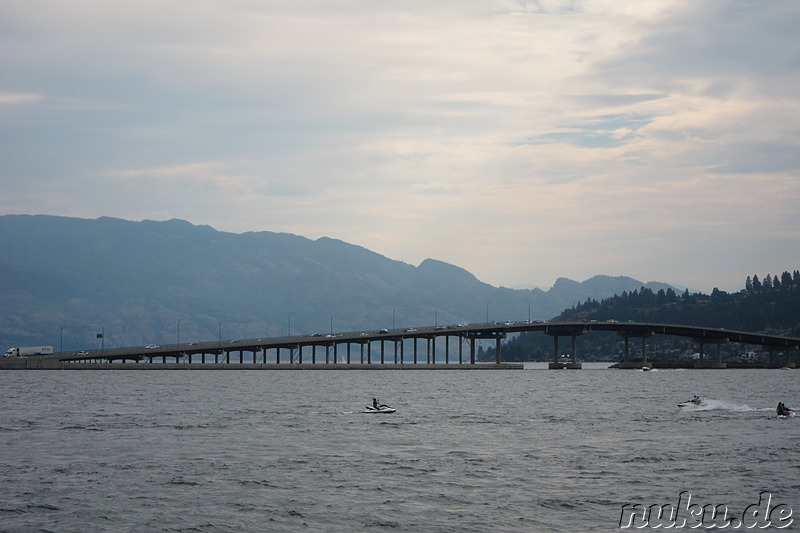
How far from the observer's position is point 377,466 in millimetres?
55125

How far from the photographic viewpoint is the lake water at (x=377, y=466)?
42000 millimetres

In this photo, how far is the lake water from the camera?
1654 inches

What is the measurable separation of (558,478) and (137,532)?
22806 millimetres

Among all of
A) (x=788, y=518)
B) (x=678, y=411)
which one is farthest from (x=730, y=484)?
(x=678, y=411)

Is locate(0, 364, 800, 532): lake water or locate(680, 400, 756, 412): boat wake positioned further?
locate(680, 400, 756, 412): boat wake

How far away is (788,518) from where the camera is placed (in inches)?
1612

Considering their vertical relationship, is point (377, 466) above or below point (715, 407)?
above

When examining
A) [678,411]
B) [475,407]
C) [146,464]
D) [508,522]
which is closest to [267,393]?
[475,407]

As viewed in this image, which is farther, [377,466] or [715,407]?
[715,407]

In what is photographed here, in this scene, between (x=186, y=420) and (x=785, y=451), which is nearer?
(x=785, y=451)

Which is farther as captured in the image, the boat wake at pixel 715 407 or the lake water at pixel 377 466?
the boat wake at pixel 715 407

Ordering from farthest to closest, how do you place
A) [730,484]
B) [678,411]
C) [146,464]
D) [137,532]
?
1. [678,411]
2. [146,464]
3. [730,484]
4. [137,532]

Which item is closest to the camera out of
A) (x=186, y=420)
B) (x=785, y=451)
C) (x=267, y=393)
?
(x=785, y=451)

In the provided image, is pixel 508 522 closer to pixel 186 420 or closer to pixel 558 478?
pixel 558 478
